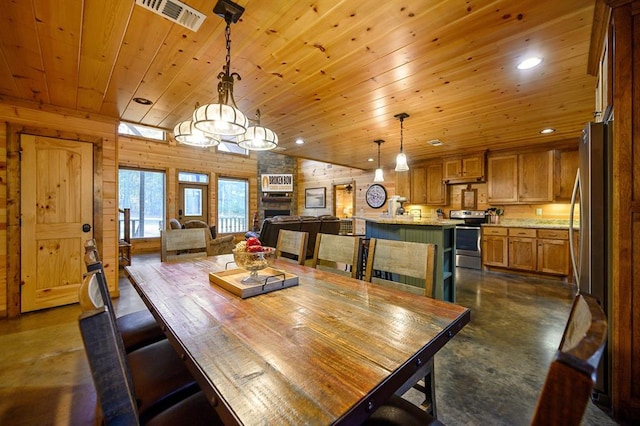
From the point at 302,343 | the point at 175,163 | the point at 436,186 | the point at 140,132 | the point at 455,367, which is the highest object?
the point at 140,132

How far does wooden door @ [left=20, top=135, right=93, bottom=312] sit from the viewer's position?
299 centimetres

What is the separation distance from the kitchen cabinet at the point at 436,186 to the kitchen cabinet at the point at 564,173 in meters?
1.80

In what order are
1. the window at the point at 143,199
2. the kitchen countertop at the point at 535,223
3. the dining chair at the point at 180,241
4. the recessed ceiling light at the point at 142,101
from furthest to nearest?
1. the window at the point at 143,199
2. the kitchen countertop at the point at 535,223
3. the recessed ceiling light at the point at 142,101
4. the dining chair at the point at 180,241

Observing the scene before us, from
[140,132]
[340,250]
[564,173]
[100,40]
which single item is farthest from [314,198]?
[100,40]

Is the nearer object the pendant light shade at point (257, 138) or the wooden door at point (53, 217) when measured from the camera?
the pendant light shade at point (257, 138)

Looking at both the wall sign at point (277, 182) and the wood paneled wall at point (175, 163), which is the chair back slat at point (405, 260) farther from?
the wall sign at point (277, 182)

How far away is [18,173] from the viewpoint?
115 inches

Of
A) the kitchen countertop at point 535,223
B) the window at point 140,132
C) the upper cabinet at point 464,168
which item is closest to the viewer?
the kitchen countertop at point 535,223

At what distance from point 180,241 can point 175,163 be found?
579 cm

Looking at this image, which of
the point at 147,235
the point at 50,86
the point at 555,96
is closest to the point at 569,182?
the point at 555,96

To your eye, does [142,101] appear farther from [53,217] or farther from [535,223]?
[535,223]

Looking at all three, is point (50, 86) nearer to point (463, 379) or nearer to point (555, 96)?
point (463, 379)

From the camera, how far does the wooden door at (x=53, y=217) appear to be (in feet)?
9.82

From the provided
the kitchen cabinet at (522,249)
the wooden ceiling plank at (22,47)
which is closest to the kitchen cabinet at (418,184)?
the kitchen cabinet at (522,249)
